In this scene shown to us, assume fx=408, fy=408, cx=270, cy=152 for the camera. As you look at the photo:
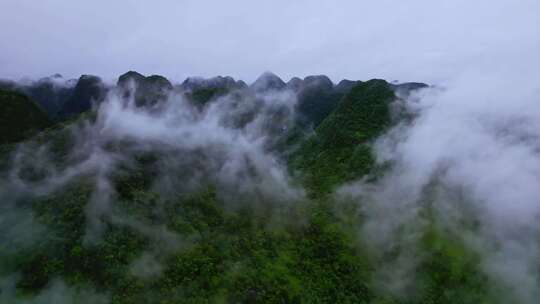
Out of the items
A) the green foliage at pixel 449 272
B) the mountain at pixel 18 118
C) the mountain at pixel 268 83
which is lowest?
the mountain at pixel 18 118

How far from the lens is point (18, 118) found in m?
58.6

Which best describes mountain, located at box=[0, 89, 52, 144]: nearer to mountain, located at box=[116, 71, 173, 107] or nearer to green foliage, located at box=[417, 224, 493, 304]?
mountain, located at box=[116, 71, 173, 107]

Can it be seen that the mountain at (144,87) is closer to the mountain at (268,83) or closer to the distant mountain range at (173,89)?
the distant mountain range at (173,89)

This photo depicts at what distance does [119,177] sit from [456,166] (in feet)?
145

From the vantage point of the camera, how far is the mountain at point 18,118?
55844mm

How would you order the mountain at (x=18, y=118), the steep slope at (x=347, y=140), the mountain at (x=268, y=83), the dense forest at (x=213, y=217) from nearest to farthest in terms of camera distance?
the dense forest at (x=213, y=217)
the mountain at (x=18, y=118)
the steep slope at (x=347, y=140)
the mountain at (x=268, y=83)

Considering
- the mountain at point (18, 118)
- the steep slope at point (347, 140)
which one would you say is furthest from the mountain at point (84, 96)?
the steep slope at point (347, 140)

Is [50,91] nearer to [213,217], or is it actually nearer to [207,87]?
[207,87]

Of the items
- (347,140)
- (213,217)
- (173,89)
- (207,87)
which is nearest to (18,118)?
(173,89)

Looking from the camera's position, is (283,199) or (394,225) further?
(283,199)

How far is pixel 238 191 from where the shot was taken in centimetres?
5147

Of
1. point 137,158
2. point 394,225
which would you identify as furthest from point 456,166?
point 137,158

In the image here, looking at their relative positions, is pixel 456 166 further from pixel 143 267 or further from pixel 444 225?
pixel 143 267

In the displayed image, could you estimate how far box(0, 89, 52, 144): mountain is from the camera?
55.8 meters
